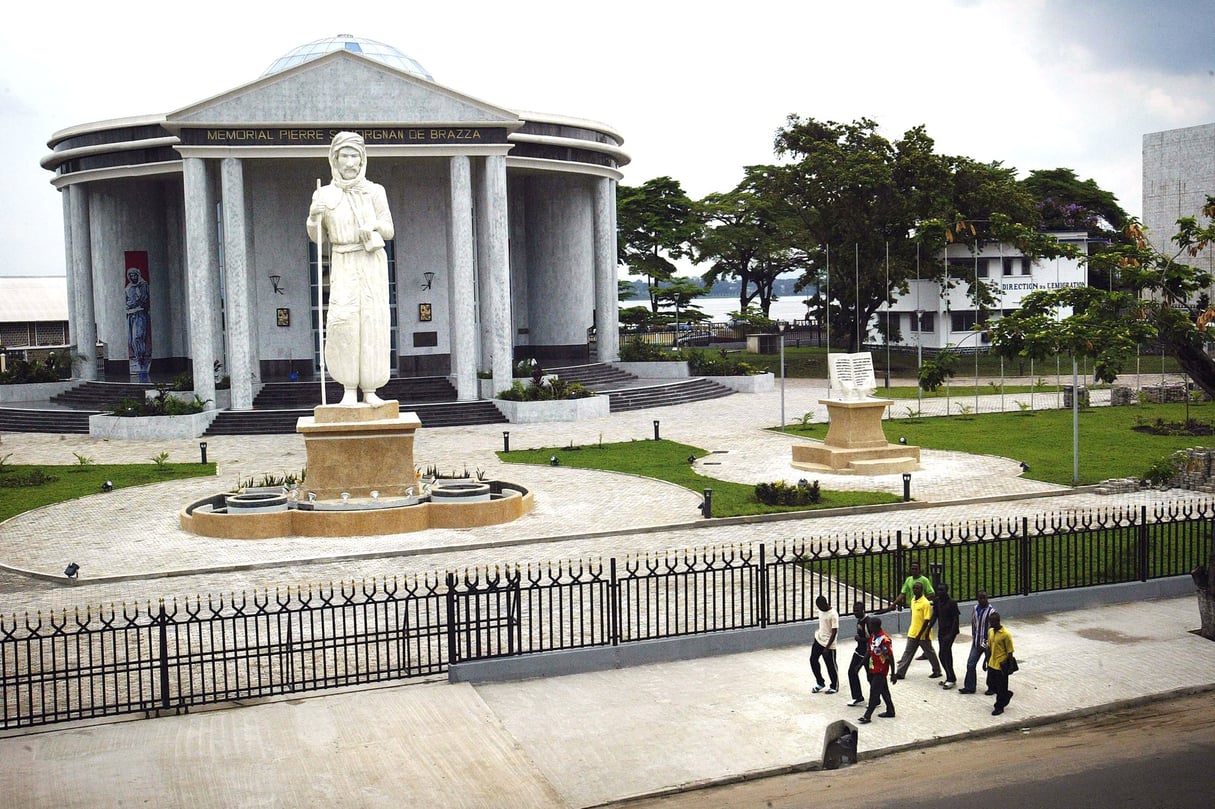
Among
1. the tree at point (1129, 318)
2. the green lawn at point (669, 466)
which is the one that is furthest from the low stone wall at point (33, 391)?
the tree at point (1129, 318)

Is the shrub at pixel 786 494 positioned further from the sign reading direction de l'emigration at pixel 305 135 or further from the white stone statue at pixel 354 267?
the sign reading direction de l'emigration at pixel 305 135

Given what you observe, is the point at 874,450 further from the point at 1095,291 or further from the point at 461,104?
the point at 461,104

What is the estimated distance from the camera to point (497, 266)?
3966cm

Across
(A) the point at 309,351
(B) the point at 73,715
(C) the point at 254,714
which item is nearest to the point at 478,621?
(C) the point at 254,714

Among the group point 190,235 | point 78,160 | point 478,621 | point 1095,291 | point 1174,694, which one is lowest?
point 1174,694

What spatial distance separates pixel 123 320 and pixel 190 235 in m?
10.9

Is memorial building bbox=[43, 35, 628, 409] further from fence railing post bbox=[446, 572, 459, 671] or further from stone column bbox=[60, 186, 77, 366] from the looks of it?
fence railing post bbox=[446, 572, 459, 671]

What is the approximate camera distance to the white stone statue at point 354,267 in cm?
2148

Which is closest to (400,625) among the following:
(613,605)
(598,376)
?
(613,605)

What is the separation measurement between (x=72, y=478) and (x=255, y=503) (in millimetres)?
8991

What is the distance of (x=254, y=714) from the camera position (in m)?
12.3

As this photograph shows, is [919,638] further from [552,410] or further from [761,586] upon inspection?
[552,410]

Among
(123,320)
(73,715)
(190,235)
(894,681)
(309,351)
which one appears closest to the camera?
(73,715)

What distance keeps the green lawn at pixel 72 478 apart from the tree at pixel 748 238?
38717mm
